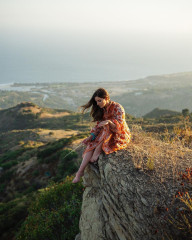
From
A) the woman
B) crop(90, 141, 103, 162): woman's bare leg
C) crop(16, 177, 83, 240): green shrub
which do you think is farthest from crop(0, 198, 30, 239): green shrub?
crop(90, 141, 103, 162): woman's bare leg

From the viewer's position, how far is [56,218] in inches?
295

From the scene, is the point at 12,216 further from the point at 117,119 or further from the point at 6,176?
the point at 117,119

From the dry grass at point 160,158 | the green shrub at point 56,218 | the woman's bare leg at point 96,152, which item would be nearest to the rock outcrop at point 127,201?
the dry grass at point 160,158

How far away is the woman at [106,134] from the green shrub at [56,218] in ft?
10.2

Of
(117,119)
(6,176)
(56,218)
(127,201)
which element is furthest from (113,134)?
(6,176)

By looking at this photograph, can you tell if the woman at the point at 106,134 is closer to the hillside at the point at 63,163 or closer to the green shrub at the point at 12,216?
the hillside at the point at 63,163

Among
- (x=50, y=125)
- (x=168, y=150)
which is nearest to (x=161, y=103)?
(x=50, y=125)

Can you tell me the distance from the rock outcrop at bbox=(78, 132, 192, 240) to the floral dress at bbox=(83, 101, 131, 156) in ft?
0.71

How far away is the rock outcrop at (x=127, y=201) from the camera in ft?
11.1

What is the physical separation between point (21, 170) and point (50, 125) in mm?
28839

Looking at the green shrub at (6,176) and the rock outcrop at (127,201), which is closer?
the rock outcrop at (127,201)

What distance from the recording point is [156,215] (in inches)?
131

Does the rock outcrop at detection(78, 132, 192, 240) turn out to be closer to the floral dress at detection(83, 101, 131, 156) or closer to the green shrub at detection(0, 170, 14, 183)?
the floral dress at detection(83, 101, 131, 156)

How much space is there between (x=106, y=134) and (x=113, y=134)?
255 millimetres
